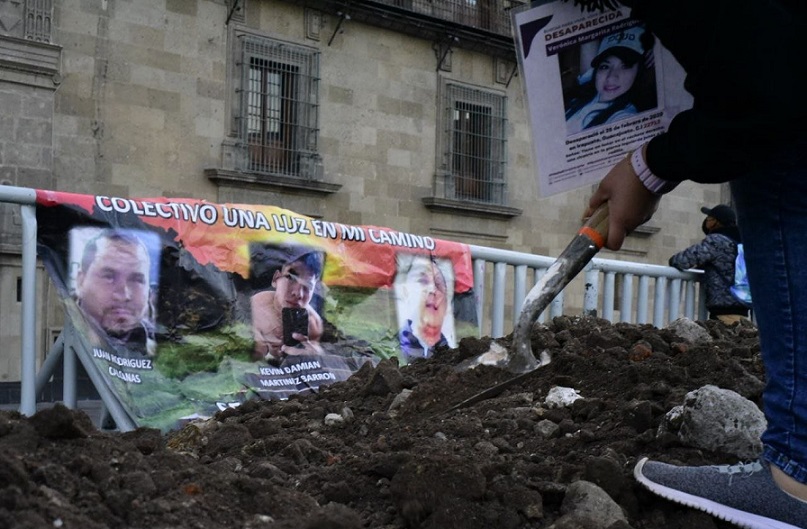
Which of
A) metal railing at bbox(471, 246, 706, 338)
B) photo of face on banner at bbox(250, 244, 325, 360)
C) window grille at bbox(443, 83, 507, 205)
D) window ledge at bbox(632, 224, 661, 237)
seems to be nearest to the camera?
photo of face on banner at bbox(250, 244, 325, 360)

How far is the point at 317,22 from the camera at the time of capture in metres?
16.8

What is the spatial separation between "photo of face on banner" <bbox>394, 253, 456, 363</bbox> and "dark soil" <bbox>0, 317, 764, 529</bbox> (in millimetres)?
1299

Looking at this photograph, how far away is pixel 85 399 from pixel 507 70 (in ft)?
54.3

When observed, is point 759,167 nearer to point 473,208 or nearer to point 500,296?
point 500,296

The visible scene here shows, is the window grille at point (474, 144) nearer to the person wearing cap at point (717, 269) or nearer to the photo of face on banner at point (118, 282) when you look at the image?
the person wearing cap at point (717, 269)

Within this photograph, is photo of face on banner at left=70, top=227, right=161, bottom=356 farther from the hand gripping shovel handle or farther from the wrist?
the wrist

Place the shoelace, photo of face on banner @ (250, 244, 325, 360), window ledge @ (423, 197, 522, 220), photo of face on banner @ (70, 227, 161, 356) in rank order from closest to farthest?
1. the shoelace
2. photo of face on banner @ (70, 227, 161, 356)
3. photo of face on banner @ (250, 244, 325, 360)
4. window ledge @ (423, 197, 522, 220)

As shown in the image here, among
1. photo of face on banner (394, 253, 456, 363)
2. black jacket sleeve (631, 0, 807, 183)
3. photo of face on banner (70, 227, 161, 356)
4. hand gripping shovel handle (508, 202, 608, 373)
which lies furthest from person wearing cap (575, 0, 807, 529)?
photo of face on banner (394, 253, 456, 363)

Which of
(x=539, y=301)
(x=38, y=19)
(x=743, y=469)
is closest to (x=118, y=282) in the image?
(x=539, y=301)

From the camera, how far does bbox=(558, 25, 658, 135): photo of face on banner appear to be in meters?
2.90

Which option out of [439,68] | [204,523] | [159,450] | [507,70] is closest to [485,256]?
[159,450]

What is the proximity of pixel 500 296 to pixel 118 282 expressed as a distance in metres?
2.51

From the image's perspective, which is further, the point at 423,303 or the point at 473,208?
the point at 473,208

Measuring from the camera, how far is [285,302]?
5164 mm
